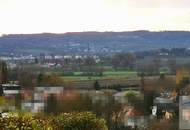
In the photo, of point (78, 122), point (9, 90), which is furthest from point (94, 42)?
point (78, 122)

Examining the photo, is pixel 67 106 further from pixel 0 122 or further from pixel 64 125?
pixel 0 122

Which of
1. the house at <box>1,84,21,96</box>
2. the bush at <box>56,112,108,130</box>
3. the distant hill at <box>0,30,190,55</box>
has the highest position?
the bush at <box>56,112,108,130</box>

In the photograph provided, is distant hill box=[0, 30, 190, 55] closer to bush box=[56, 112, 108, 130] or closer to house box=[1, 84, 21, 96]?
house box=[1, 84, 21, 96]

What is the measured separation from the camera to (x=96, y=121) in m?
6.83

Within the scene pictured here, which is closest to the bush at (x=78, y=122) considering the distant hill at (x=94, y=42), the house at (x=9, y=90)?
the house at (x=9, y=90)

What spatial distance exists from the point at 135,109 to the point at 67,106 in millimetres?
3828

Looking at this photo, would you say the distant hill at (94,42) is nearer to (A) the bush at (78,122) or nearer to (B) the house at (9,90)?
(B) the house at (9,90)

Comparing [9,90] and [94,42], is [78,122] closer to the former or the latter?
[9,90]

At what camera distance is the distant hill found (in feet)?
279

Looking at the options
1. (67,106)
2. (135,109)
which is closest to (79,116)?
(67,106)

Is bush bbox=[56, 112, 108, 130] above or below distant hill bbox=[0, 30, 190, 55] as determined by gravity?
above

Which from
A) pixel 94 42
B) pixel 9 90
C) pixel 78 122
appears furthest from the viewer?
pixel 94 42

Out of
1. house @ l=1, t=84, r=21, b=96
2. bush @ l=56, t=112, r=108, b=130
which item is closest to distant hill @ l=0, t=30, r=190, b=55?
house @ l=1, t=84, r=21, b=96

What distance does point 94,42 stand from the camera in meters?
95.6
